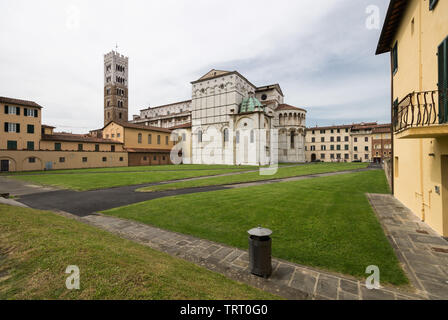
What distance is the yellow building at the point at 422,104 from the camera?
5.16m

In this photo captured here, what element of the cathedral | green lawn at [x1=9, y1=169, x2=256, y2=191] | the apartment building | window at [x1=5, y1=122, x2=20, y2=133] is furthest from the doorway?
the apartment building

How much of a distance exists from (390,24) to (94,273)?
48.1 feet

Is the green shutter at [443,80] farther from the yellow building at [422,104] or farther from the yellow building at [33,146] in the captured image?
the yellow building at [33,146]

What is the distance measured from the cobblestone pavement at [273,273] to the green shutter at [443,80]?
15.5 feet

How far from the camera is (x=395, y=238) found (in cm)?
544

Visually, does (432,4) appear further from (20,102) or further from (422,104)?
(20,102)

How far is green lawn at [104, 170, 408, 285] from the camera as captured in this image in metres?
4.44

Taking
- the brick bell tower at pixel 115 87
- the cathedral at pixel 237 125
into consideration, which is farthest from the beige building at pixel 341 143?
the brick bell tower at pixel 115 87

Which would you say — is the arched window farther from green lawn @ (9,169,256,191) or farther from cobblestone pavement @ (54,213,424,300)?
cobblestone pavement @ (54,213,424,300)

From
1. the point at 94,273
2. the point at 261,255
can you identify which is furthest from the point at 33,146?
the point at 261,255

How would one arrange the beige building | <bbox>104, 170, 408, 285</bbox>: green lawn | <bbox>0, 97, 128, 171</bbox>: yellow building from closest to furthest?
<bbox>104, 170, 408, 285</bbox>: green lawn < <bbox>0, 97, 128, 171</bbox>: yellow building < the beige building

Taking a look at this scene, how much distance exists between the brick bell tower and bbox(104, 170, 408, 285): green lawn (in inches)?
2885
